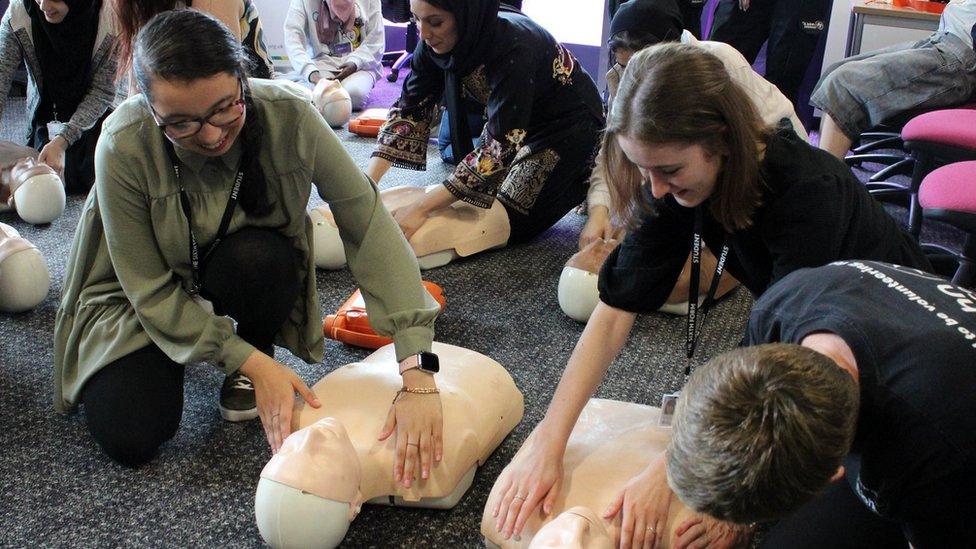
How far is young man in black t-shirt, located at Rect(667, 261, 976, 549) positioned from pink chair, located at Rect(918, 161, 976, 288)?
91 cm

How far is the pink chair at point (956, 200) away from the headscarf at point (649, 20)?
744 millimetres

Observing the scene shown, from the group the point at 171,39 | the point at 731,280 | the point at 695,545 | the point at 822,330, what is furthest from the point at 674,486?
the point at 731,280

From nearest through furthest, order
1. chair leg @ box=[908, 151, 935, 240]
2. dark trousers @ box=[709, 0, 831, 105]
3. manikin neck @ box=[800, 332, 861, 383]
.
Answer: manikin neck @ box=[800, 332, 861, 383], chair leg @ box=[908, 151, 935, 240], dark trousers @ box=[709, 0, 831, 105]

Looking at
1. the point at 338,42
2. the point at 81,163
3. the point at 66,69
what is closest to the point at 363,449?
the point at 81,163

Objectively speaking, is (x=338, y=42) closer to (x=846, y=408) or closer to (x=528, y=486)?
(x=528, y=486)

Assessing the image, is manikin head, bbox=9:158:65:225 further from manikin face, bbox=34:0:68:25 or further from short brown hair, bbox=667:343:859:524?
short brown hair, bbox=667:343:859:524

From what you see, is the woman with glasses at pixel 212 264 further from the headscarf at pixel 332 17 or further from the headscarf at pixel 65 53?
the headscarf at pixel 332 17

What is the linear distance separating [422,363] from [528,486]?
25 centimetres

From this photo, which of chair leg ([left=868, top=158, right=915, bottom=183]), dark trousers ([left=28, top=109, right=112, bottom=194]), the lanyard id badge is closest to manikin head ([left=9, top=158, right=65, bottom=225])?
dark trousers ([left=28, top=109, right=112, bottom=194])

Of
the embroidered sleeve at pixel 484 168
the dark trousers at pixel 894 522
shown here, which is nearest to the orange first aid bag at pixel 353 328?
the embroidered sleeve at pixel 484 168

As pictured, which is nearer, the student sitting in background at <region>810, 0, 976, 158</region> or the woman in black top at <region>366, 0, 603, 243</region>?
the woman in black top at <region>366, 0, 603, 243</region>

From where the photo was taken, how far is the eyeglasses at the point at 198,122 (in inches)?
45.8

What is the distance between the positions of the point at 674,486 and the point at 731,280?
1.29 meters

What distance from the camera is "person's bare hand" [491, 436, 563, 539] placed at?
3.78 ft
